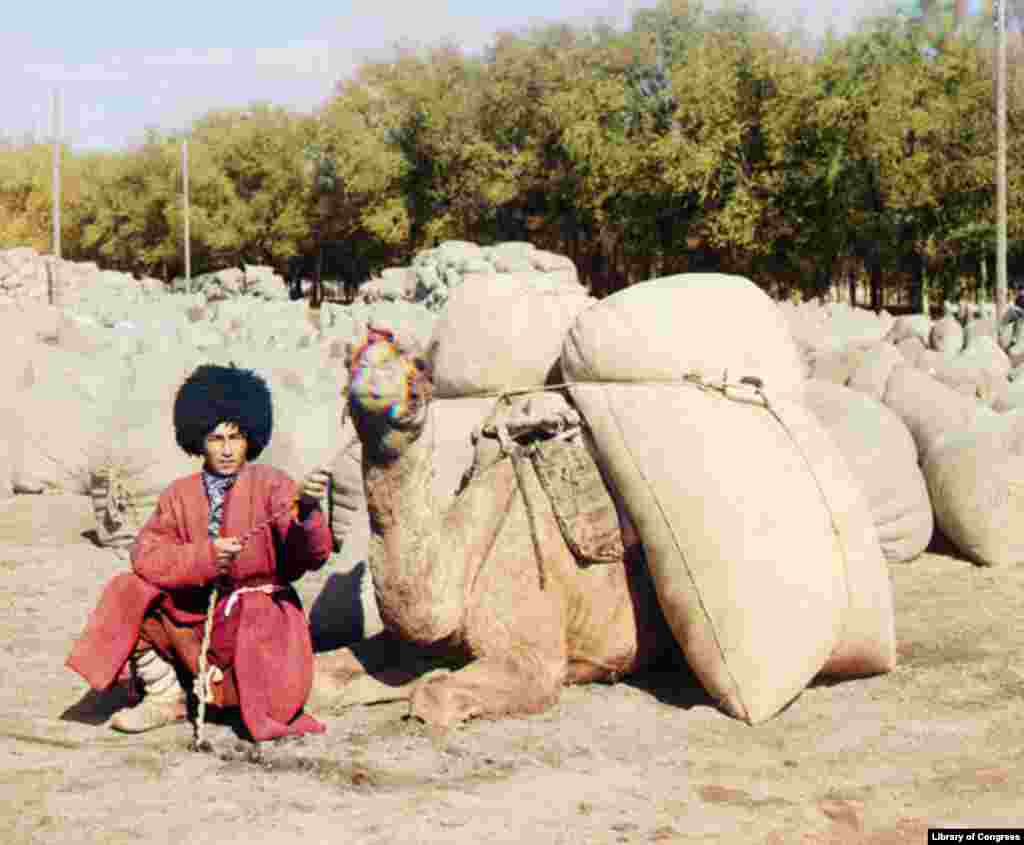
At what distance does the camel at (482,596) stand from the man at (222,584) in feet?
0.86

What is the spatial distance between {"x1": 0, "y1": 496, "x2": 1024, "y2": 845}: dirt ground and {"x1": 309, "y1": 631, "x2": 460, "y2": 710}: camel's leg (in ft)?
0.18

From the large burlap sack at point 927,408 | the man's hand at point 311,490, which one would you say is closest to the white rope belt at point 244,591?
the man's hand at point 311,490

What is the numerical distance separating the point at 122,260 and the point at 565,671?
45.5 metres

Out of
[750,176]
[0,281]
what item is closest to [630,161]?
[750,176]

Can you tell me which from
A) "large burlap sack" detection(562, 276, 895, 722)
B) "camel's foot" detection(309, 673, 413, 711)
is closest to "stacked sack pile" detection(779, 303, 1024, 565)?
"large burlap sack" detection(562, 276, 895, 722)

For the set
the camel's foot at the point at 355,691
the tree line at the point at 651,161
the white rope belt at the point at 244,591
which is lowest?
the camel's foot at the point at 355,691

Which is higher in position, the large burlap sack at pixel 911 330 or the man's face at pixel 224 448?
the large burlap sack at pixel 911 330

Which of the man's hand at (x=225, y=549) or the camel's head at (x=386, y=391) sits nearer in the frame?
the camel's head at (x=386, y=391)

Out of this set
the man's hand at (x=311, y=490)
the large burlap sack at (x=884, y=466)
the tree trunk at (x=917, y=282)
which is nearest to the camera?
the man's hand at (x=311, y=490)

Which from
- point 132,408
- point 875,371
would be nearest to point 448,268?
point 875,371

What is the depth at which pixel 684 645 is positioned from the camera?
375 cm

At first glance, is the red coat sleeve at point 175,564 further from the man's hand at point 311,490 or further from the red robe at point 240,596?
the man's hand at point 311,490

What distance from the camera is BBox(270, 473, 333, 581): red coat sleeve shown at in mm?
3627

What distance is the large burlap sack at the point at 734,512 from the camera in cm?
362
